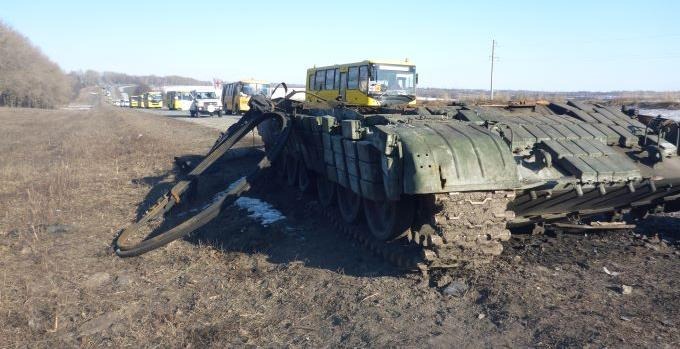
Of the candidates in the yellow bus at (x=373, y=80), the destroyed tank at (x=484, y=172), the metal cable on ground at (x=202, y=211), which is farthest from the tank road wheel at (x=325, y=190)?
the yellow bus at (x=373, y=80)

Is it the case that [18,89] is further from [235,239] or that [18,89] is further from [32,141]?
[235,239]

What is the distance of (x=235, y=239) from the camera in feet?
25.1

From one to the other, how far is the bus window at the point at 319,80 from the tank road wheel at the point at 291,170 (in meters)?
13.3

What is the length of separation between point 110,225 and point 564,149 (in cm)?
643

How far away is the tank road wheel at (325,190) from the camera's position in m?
8.70

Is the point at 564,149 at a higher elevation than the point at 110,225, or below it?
higher

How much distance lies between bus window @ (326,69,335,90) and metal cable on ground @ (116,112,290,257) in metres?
13.3

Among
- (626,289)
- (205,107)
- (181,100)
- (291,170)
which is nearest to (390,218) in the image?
(626,289)

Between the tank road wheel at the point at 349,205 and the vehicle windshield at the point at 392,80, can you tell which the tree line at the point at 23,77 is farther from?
the tank road wheel at the point at 349,205

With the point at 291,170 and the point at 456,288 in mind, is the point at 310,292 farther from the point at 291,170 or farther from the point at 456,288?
the point at 291,170

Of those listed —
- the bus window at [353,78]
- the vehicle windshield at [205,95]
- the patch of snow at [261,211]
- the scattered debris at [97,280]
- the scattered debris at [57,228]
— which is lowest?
the scattered debris at [97,280]

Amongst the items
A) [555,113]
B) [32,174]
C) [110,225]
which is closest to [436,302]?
[555,113]

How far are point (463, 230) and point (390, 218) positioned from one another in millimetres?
1300

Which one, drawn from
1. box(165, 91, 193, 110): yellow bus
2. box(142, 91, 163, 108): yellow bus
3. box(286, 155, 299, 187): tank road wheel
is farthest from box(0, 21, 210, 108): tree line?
box(286, 155, 299, 187): tank road wheel
